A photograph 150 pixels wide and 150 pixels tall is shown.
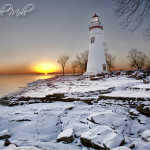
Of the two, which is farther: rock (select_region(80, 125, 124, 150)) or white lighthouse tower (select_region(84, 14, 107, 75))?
white lighthouse tower (select_region(84, 14, 107, 75))

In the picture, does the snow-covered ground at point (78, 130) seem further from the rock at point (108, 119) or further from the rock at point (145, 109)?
the rock at point (145, 109)

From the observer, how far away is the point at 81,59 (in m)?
51.0

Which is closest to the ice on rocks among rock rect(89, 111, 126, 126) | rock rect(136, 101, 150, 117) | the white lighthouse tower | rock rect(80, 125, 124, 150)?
rock rect(89, 111, 126, 126)

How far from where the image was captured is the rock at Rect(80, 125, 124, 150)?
234 cm

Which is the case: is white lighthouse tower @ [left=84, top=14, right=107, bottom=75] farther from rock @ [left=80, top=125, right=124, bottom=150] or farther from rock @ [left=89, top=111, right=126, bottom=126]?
rock @ [left=80, top=125, right=124, bottom=150]

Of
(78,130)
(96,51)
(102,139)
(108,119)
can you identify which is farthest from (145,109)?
(96,51)

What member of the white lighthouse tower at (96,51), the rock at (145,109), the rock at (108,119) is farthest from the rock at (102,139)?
the white lighthouse tower at (96,51)

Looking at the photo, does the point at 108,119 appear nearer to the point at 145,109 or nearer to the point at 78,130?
the point at 78,130

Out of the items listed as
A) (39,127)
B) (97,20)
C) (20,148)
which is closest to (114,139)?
(20,148)

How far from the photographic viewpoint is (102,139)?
2480mm

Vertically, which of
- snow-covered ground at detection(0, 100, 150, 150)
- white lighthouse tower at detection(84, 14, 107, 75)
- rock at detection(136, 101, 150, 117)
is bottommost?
snow-covered ground at detection(0, 100, 150, 150)

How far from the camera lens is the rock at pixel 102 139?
2.34m

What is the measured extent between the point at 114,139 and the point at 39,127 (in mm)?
2406

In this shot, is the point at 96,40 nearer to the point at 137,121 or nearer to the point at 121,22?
the point at 121,22
